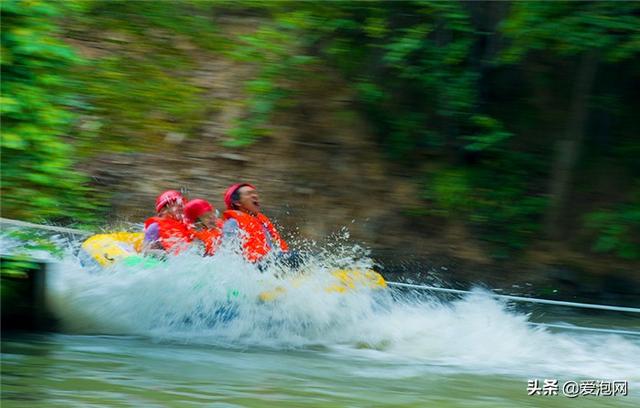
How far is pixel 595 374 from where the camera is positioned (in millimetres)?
6957

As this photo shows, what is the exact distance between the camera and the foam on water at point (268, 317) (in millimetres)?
7777

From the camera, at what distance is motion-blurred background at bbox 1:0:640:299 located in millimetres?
11492

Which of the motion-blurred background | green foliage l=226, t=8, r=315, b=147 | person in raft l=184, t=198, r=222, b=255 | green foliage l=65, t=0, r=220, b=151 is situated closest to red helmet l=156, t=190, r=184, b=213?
person in raft l=184, t=198, r=222, b=255

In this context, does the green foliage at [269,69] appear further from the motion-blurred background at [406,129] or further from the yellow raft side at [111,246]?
the yellow raft side at [111,246]

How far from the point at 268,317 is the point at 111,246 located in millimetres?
1541

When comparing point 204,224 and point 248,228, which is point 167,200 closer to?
point 204,224

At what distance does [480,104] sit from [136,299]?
6.32 metres

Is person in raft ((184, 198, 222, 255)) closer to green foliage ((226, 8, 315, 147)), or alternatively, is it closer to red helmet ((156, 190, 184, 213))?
red helmet ((156, 190, 184, 213))

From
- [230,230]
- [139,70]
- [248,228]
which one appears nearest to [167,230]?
[230,230]

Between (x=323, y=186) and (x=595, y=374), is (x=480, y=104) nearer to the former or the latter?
(x=323, y=186)

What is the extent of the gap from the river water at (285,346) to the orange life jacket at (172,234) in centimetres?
20

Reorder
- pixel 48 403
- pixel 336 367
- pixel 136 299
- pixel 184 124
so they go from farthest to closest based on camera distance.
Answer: pixel 184 124, pixel 136 299, pixel 336 367, pixel 48 403

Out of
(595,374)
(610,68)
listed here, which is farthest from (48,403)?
(610,68)

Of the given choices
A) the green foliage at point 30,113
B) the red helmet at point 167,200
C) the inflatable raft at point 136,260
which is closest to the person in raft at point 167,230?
the red helmet at point 167,200
